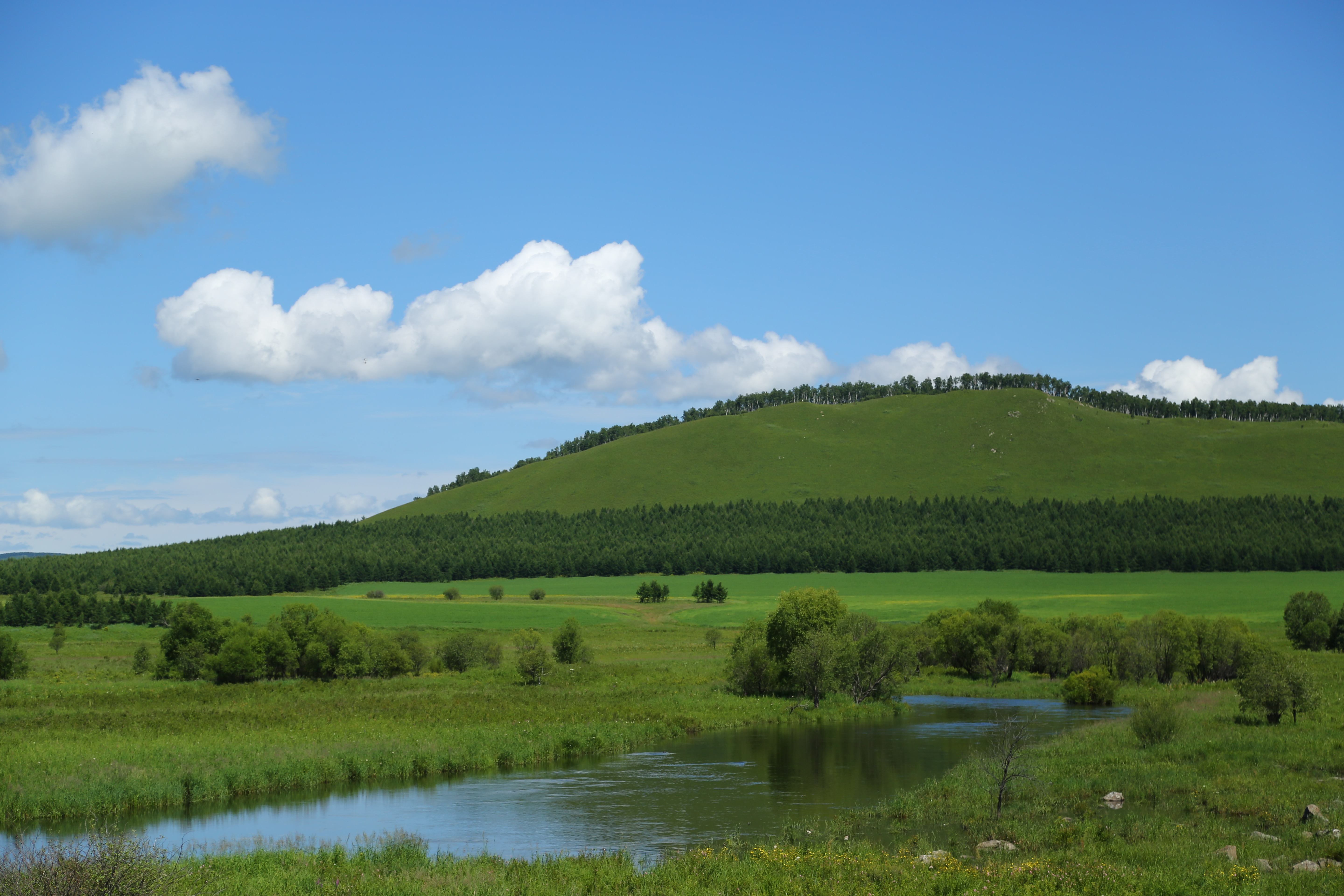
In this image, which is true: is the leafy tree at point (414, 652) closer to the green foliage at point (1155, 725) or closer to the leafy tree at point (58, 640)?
the leafy tree at point (58, 640)

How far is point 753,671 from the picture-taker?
64750mm

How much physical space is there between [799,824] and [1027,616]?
68.7m

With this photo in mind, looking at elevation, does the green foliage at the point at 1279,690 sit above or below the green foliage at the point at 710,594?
above

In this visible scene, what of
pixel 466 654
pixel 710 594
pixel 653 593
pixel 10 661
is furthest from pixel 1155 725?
pixel 653 593

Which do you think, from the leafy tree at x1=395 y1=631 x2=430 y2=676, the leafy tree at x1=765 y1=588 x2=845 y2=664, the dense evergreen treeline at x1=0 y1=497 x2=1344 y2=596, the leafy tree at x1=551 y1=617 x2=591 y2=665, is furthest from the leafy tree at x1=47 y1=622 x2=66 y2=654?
the dense evergreen treeline at x1=0 y1=497 x2=1344 y2=596

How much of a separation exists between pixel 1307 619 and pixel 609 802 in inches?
3099

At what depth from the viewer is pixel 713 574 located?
597ft

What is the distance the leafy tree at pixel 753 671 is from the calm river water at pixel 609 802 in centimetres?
1435

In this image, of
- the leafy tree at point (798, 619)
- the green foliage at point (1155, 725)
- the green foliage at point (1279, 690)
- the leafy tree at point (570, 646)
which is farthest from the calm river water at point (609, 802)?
the leafy tree at point (570, 646)

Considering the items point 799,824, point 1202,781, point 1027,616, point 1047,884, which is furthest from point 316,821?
point 1027,616

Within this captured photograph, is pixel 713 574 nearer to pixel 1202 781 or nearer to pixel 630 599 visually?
pixel 630 599

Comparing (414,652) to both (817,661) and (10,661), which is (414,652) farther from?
(817,661)

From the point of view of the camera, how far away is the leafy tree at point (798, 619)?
209 feet

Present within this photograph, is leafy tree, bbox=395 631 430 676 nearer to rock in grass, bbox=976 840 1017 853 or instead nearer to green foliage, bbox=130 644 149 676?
green foliage, bbox=130 644 149 676
